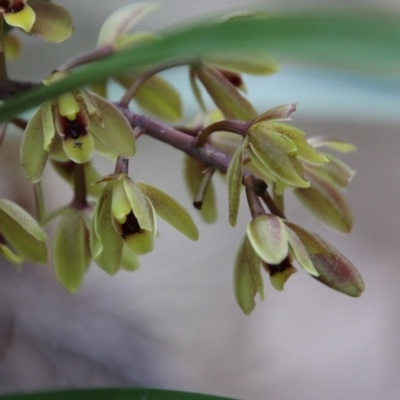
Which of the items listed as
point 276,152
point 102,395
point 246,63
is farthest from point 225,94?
point 102,395

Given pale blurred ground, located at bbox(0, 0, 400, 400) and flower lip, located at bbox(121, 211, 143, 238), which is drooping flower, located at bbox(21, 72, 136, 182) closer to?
flower lip, located at bbox(121, 211, 143, 238)

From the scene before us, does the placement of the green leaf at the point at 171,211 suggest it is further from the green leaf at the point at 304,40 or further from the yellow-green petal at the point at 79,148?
the green leaf at the point at 304,40

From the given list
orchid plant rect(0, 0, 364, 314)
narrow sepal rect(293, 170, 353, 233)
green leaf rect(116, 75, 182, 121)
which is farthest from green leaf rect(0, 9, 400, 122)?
green leaf rect(116, 75, 182, 121)

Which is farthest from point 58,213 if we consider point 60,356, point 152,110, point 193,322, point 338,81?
point 193,322

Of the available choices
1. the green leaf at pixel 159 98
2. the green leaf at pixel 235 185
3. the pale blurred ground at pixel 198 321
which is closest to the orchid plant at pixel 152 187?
the green leaf at pixel 235 185

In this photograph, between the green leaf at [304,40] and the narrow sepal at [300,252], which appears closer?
the green leaf at [304,40]

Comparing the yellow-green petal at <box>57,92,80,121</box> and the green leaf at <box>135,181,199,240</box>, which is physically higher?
the yellow-green petal at <box>57,92,80,121</box>
